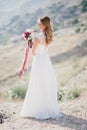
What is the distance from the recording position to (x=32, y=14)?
311 ft

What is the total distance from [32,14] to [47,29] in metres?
86.5

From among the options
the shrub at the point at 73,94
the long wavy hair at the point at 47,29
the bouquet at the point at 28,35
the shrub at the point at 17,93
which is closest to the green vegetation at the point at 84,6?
the shrub at the point at 17,93

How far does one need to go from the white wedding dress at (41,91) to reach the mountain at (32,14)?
217ft

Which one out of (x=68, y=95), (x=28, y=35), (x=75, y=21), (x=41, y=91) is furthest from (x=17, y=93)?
(x=75, y=21)

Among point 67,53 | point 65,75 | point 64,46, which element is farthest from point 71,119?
Result: point 64,46

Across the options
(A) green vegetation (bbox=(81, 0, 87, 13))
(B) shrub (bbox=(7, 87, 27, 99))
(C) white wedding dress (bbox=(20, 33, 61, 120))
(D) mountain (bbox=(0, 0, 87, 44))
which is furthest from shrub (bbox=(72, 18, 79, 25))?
(C) white wedding dress (bbox=(20, 33, 61, 120))

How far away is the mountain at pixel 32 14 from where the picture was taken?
272ft

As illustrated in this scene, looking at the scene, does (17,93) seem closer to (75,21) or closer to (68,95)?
(68,95)

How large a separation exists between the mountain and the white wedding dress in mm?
66291

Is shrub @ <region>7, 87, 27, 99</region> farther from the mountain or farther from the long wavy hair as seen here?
the mountain

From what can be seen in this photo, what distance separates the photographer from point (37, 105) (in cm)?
962

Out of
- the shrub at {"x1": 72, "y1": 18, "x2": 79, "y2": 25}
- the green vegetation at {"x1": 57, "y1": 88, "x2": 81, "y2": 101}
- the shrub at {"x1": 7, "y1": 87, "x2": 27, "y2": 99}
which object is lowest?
the green vegetation at {"x1": 57, "y1": 88, "x2": 81, "y2": 101}

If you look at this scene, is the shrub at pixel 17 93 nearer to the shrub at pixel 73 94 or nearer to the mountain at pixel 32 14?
the shrub at pixel 73 94

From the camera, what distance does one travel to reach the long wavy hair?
9079 mm
